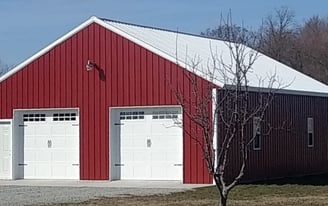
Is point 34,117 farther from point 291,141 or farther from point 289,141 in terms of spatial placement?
point 291,141

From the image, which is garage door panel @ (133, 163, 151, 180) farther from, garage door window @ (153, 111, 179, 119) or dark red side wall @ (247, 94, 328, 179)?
dark red side wall @ (247, 94, 328, 179)

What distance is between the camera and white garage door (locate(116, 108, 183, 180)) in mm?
28891

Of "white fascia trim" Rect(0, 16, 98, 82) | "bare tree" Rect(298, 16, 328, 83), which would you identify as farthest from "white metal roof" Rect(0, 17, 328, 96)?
"bare tree" Rect(298, 16, 328, 83)

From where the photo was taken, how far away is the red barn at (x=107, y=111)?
28.9 metres

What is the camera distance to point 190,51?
3175cm

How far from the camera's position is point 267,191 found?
24.9 meters

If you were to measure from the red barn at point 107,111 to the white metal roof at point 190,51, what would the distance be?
7cm

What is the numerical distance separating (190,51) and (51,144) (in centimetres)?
563

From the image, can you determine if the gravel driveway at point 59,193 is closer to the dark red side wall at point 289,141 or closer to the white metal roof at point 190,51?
the dark red side wall at point 289,141

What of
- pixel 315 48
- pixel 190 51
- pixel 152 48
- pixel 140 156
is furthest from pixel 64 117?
pixel 315 48

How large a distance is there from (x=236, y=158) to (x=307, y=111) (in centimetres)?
657

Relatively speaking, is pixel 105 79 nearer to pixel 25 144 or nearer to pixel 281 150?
pixel 25 144

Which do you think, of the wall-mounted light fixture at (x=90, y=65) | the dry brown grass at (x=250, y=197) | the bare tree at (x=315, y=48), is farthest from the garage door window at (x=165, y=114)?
the bare tree at (x=315, y=48)

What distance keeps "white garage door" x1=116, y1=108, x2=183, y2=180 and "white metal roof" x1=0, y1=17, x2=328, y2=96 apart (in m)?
1.95
